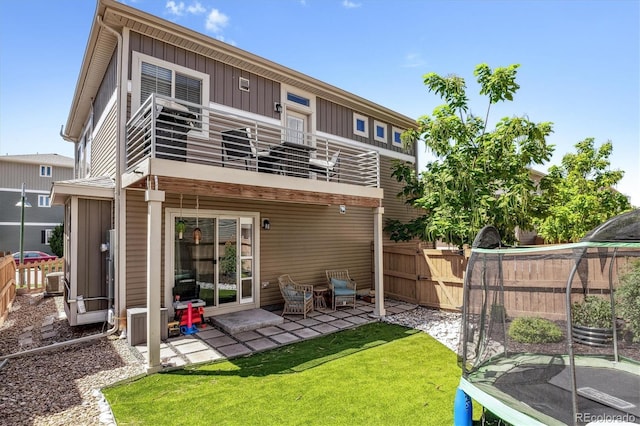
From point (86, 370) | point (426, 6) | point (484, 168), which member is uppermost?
point (426, 6)

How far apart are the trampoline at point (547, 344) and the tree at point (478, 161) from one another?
4.41m

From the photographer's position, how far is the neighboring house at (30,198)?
2302cm

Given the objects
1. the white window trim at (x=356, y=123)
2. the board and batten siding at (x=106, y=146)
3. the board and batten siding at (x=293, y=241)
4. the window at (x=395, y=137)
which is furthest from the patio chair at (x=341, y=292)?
the window at (x=395, y=137)

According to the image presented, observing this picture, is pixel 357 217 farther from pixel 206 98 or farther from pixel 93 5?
pixel 93 5

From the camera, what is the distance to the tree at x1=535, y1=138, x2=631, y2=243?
31.1 ft

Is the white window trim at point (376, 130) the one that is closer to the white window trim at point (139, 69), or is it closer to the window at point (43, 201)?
the white window trim at point (139, 69)

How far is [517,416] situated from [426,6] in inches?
361

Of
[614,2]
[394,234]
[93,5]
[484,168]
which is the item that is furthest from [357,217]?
[93,5]

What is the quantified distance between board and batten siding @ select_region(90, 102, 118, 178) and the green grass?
15.6 ft

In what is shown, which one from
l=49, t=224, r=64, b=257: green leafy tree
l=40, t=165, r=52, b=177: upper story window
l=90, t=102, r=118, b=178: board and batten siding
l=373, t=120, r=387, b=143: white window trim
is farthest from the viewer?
l=40, t=165, r=52, b=177: upper story window

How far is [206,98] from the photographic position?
304 inches

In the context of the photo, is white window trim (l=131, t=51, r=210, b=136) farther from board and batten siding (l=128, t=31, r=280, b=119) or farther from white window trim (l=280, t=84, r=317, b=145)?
white window trim (l=280, t=84, r=317, b=145)

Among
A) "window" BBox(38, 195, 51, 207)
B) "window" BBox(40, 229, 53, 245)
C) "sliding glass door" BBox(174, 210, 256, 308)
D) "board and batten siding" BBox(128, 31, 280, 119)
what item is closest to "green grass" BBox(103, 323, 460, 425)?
"sliding glass door" BBox(174, 210, 256, 308)

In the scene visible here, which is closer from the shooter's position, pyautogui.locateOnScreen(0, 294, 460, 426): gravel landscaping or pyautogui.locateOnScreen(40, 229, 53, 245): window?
pyautogui.locateOnScreen(0, 294, 460, 426): gravel landscaping
